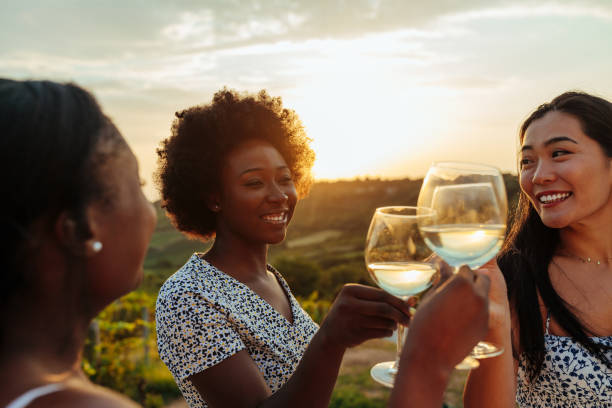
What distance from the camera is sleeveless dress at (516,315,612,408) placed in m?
3.36

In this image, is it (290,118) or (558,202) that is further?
(290,118)

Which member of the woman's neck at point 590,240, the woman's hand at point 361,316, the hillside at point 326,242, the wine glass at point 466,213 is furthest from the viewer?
the hillside at point 326,242

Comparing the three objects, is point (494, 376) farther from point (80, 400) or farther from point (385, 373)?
point (80, 400)

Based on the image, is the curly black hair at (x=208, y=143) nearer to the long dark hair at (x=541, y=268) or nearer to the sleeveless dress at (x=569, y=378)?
the long dark hair at (x=541, y=268)

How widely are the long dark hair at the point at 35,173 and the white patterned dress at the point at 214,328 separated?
1012 mm

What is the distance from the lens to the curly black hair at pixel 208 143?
3.25 m

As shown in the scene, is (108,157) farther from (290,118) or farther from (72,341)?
(290,118)

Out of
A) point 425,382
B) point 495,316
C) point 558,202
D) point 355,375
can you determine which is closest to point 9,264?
point 425,382

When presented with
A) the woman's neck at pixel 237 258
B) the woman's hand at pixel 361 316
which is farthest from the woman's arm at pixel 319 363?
the woman's neck at pixel 237 258

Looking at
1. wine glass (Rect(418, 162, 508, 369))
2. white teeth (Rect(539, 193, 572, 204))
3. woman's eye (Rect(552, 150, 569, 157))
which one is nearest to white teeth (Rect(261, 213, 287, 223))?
wine glass (Rect(418, 162, 508, 369))

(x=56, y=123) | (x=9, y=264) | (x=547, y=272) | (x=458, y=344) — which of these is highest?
(x=56, y=123)

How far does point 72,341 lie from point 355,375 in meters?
11.5

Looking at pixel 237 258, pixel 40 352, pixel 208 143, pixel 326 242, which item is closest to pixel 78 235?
pixel 40 352

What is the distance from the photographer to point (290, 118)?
3725mm
